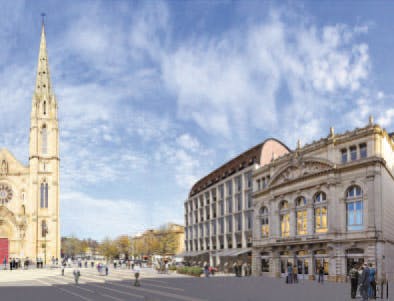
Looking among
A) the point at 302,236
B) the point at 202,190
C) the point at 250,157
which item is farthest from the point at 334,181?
the point at 202,190

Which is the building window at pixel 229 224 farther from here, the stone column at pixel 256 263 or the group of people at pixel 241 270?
the stone column at pixel 256 263

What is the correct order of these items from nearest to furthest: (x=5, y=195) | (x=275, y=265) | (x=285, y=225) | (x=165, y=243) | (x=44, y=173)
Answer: (x=285, y=225) → (x=275, y=265) → (x=5, y=195) → (x=44, y=173) → (x=165, y=243)

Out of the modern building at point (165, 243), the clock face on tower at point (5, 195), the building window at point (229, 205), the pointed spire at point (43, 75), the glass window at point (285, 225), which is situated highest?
the pointed spire at point (43, 75)

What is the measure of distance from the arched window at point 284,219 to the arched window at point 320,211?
5.17 m

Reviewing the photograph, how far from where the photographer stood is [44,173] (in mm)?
107188

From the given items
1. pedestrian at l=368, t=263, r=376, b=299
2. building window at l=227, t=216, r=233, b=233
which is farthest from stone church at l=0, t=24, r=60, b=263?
pedestrian at l=368, t=263, r=376, b=299

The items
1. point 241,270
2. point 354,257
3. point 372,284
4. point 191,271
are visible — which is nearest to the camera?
point 372,284

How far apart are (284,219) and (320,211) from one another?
6852 millimetres

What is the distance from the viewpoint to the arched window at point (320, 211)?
50062mm

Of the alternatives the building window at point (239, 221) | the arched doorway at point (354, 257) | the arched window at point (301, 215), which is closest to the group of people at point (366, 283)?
the arched doorway at point (354, 257)

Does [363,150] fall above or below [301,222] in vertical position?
above

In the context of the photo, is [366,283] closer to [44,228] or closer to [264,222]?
[264,222]

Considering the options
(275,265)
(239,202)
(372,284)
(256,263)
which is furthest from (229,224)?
(372,284)

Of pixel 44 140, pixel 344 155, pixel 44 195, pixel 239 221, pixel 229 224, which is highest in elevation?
pixel 44 140
